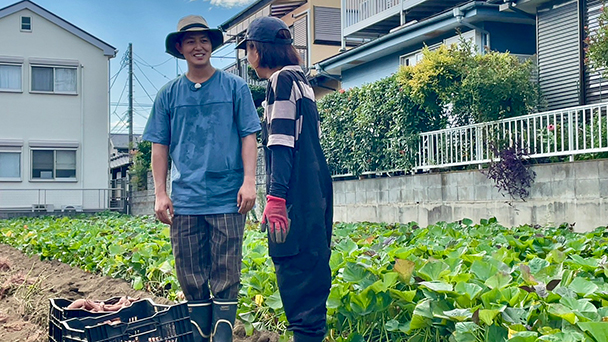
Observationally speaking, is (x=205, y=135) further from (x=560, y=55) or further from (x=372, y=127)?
(x=372, y=127)

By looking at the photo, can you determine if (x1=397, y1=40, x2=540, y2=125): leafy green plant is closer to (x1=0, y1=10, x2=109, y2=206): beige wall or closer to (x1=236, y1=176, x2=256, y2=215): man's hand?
(x1=236, y1=176, x2=256, y2=215): man's hand

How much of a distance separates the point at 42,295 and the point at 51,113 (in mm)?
21536

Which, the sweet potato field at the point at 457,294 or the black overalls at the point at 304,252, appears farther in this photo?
the black overalls at the point at 304,252

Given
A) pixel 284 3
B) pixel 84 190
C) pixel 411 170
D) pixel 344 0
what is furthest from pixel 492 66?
pixel 84 190

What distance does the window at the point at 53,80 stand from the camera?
2622 centimetres

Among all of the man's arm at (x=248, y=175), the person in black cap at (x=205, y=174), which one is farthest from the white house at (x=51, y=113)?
the man's arm at (x=248, y=175)

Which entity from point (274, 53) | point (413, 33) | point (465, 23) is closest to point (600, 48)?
point (465, 23)

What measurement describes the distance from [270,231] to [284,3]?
2396 cm

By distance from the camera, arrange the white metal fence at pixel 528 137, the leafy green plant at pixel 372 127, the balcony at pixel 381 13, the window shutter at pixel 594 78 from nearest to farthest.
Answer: the white metal fence at pixel 528 137 → the window shutter at pixel 594 78 → the leafy green plant at pixel 372 127 → the balcony at pixel 381 13

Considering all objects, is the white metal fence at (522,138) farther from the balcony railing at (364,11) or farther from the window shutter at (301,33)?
the window shutter at (301,33)

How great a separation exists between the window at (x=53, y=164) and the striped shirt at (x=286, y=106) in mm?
24350

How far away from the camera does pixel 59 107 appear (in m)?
26.5

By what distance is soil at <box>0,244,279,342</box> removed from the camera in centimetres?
491

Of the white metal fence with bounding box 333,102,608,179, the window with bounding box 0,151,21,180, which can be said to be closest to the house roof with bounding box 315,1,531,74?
the white metal fence with bounding box 333,102,608,179
